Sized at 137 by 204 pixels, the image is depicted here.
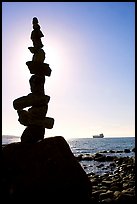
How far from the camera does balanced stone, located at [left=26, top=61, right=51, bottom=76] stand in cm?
1152

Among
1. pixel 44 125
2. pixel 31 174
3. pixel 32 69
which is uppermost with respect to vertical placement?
pixel 32 69

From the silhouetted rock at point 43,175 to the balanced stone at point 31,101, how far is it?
58.7 inches

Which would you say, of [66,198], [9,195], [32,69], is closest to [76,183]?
[66,198]

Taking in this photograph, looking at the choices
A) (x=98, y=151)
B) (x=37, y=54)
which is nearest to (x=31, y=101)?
(x=37, y=54)

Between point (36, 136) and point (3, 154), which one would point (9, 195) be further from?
Result: point (36, 136)

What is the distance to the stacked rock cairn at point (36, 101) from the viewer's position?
11.2 m

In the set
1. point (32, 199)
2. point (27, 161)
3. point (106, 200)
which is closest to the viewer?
point (32, 199)

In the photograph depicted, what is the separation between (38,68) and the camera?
11.5 metres

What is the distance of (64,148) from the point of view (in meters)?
11.0

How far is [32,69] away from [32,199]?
16.4ft

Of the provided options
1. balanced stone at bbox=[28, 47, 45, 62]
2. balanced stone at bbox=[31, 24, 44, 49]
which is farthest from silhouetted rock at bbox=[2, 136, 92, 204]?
balanced stone at bbox=[31, 24, 44, 49]

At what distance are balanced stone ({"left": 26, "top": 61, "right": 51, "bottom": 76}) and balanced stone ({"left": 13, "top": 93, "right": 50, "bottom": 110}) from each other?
956 millimetres

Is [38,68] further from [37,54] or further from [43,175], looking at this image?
[43,175]

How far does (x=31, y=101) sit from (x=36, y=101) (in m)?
0.19
